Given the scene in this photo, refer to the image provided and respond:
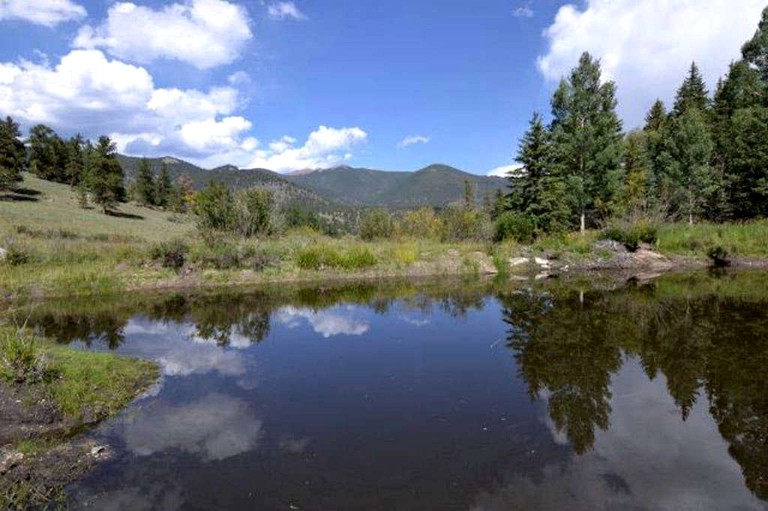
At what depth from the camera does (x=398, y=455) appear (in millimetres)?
6773

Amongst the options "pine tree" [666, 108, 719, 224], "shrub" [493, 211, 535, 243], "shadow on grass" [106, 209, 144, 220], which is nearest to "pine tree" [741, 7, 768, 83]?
"pine tree" [666, 108, 719, 224]

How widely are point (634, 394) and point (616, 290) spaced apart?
41.9ft

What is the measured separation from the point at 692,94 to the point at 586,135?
32504mm

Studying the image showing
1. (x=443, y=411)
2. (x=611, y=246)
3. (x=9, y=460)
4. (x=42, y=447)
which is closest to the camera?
(x=9, y=460)

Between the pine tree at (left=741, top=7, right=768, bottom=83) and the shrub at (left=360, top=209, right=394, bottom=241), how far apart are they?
27.1 meters

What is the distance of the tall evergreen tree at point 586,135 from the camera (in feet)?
114

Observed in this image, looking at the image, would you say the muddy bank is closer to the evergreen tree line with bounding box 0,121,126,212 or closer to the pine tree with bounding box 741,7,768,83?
the pine tree with bounding box 741,7,768,83

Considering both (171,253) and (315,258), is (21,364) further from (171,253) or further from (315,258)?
(315,258)

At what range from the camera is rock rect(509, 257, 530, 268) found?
28344 millimetres

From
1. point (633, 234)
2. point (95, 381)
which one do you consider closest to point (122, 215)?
point (633, 234)

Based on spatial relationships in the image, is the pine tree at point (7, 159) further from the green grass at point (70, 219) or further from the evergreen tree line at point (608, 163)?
the evergreen tree line at point (608, 163)

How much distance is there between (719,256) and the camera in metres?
28.4

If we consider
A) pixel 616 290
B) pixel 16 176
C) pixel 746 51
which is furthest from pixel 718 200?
pixel 16 176

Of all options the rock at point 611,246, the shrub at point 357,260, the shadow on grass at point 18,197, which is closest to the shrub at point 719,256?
the rock at point 611,246
